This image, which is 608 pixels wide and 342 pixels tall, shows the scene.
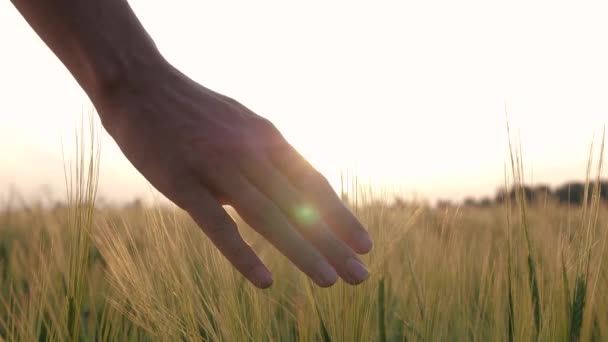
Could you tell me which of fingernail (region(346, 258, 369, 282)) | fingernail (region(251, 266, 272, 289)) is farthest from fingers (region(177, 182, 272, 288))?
fingernail (region(346, 258, 369, 282))

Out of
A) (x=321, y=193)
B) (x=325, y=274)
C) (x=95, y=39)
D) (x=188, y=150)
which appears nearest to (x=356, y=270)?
(x=325, y=274)

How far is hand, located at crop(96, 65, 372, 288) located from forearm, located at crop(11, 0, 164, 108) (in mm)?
21

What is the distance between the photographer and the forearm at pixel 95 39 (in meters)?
1.05

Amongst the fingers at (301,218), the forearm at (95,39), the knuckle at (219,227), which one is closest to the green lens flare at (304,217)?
the fingers at (301,218)

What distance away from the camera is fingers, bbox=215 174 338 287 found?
103 cm

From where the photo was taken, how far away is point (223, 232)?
3.46 ft

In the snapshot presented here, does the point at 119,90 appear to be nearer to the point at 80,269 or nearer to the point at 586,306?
the point at 80,269

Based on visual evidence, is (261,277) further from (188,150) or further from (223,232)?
(188,150)

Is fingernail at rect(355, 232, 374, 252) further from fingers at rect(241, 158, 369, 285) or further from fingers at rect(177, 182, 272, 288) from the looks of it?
fingers at rect(177, 182, 272, 288)

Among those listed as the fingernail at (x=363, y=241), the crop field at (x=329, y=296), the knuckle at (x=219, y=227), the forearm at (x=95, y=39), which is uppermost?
the forearm at (x=95, y=39)

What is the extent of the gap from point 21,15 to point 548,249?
146cm

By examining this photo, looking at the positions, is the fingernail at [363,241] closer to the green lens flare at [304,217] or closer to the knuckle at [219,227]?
the green lens flare at [304,217]

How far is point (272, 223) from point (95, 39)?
1.29 feet

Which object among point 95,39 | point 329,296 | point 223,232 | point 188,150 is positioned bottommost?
point 329,296
